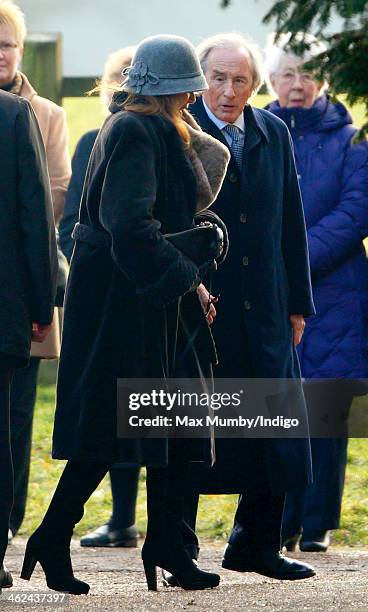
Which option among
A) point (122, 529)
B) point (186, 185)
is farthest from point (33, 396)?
point (186, 185)

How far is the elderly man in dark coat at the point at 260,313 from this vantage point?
21.2ft

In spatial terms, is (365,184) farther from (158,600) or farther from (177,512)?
(158,600)

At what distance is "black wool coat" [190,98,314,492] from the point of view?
21.2 feet

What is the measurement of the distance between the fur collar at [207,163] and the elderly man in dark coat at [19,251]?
49cm

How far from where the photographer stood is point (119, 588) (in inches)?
250

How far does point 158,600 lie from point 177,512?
488mm

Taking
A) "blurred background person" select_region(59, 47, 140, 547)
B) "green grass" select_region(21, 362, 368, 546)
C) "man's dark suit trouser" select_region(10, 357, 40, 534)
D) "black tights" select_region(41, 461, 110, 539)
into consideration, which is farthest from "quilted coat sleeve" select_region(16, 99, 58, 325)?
"green grass" select_region(21, 362, 368, 546)

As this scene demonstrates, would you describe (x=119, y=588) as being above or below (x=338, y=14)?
below

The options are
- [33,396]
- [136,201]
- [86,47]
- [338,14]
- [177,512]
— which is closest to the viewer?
[338,14]

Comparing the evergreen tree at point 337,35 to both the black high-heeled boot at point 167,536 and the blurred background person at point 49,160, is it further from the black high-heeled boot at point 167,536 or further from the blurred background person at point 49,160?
the blurred background person at point 49,160

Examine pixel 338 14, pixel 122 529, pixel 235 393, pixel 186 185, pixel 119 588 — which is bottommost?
pixel 122 529

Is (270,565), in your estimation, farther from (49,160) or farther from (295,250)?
(49,160)

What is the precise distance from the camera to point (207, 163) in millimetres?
6000

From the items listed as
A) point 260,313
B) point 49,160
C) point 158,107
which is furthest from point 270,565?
point 49,160
